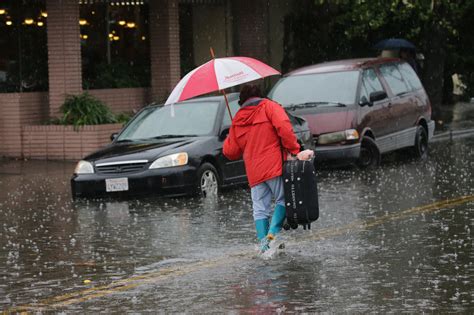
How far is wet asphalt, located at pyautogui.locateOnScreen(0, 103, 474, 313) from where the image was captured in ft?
30.4

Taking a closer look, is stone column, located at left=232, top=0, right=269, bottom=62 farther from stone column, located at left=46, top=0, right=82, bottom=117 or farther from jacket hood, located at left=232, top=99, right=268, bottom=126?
jacket hood, located at left=232, top=99, right=268, bottom=126

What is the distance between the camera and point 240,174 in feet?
56.1

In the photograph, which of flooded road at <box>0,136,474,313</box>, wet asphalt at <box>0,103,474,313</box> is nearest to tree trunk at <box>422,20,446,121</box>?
wet asphalt at <box>0,103,474,313</box>

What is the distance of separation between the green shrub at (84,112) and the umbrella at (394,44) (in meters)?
10.1

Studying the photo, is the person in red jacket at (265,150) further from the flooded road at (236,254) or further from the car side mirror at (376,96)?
the car side mirror at (376,96)

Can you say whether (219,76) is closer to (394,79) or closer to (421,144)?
(394,79)

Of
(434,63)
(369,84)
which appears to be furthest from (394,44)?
(369,84)

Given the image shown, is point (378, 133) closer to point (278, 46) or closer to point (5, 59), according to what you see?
point (5, 59)

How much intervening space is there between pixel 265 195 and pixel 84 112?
1211 cm

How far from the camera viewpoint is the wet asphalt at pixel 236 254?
927 cm

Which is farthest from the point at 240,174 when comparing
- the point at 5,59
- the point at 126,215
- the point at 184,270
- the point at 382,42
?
the point at 382,42

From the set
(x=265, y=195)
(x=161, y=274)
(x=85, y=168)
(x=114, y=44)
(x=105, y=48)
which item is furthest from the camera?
(x=114, y=44)

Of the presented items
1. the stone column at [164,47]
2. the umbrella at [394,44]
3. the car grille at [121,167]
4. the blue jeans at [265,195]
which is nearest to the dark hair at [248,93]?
the blue jeans at [265,195]

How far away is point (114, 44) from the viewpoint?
2692cm
